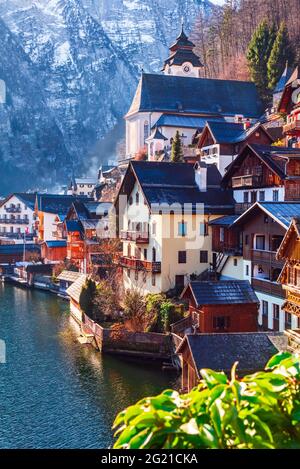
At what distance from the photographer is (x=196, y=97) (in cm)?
7550

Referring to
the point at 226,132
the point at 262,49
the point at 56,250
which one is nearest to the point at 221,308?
the point at 226,132

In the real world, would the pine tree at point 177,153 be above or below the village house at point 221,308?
above

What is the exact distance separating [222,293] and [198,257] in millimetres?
9497

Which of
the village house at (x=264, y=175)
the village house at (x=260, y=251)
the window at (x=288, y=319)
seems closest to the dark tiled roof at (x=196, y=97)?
the village house at (x=264, y=175)

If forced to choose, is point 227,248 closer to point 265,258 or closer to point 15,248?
point 265,258

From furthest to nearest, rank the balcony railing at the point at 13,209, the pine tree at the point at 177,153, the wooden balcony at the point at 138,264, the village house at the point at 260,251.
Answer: the balcony railing at the point at 13,209
the pine tree at the point at 177,153
the wooden balcony at the point at 138,264
the village house at the point at 260,251

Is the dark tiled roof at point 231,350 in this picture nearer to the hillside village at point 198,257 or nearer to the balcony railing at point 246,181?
the hillside village at point 198,257

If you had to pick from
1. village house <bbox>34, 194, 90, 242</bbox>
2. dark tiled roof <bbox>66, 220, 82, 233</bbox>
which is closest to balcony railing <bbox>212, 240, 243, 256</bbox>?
dark tiled roof <bbox>66, 220, 82, 233</bbox>

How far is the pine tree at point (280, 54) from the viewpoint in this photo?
67312 millimetres

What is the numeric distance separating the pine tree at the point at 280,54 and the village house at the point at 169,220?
33622 millimetres

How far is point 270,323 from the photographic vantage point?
27.5 metres

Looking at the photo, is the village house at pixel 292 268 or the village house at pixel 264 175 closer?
the village house at pixel 292 268

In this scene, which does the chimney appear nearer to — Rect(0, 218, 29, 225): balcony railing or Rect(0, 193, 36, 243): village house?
Rect(0, 193, 36, 243): village house
